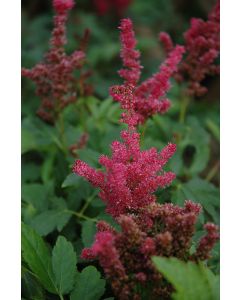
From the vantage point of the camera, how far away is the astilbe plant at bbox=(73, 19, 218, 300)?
3.95 ft

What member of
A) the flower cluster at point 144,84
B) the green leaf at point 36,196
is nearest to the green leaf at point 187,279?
the flower cluster at point 144,84

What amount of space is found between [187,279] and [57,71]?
106 cm

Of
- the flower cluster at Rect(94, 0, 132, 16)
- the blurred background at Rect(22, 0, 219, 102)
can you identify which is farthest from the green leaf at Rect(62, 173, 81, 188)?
the flower cluster at Rect(94, 0, 132, 16)

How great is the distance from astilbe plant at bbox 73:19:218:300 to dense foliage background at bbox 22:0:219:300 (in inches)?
6.9

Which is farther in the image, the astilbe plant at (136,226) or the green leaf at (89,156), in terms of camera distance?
the green leaf at (89,156)

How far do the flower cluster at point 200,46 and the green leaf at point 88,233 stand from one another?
0.71 meters

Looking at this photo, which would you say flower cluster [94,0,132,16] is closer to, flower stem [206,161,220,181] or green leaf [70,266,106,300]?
flower stem [206,161,220,181]

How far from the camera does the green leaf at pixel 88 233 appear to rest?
5.61 feet

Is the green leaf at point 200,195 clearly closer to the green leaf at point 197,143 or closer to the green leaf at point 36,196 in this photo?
the green leaf at point 197,143

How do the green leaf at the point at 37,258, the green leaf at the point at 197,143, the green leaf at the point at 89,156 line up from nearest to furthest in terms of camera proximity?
the green leaf at the point at 37,258
the green leaf at the point at 89,156
the green leaf at the point at 197,143

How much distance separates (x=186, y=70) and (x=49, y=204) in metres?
0.74

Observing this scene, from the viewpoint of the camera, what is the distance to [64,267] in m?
1.42
